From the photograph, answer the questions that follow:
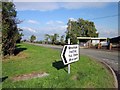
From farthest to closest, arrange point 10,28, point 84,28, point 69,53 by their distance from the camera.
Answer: point 84,28
point 10,28
point 69,53

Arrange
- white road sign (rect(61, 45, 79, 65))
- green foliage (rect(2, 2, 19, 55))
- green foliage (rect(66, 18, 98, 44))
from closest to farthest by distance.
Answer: white road sign (rect(61, 45, 79, 65)), green foliage (rect(2, 2, 19, 55)), green foliage (rect(66, 18, 98, 44))

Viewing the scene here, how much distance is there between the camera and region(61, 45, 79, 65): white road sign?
912 cm

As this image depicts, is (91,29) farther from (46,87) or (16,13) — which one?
(46,87)

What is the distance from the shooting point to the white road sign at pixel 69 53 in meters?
9.12

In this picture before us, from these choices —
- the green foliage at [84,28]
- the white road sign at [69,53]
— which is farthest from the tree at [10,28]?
the green foliage at [84,28]

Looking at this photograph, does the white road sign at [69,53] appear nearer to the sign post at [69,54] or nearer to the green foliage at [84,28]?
the sign post at [69,54]

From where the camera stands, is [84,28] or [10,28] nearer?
[10,28]

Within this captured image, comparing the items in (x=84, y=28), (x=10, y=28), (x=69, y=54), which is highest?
(x=84, y=28)

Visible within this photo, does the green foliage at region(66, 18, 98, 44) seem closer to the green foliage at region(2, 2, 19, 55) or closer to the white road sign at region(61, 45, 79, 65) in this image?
the green foliage at region(2, 2, 19, 55)

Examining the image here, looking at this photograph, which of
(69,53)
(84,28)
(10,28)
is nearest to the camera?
(69,53)

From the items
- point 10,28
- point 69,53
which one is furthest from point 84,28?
point 69,53

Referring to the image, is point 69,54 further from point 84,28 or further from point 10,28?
point 84,28

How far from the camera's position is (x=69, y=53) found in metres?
9.37

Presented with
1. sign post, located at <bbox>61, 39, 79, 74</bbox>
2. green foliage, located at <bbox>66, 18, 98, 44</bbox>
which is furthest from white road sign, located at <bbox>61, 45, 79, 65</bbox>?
green foliage, located at <bbox>66, 18, 98, 44</bbox>
